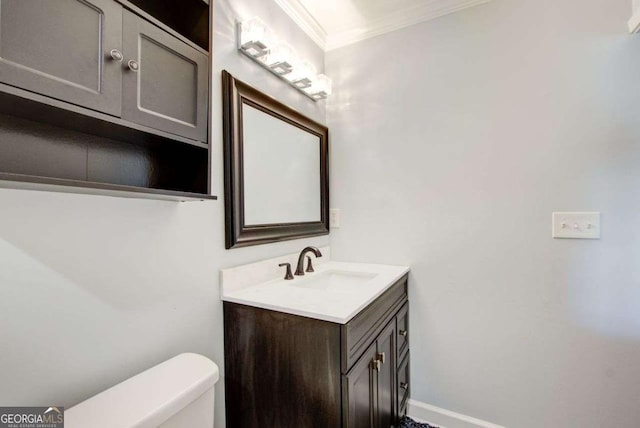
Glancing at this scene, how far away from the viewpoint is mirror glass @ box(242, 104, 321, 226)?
55.1 inches

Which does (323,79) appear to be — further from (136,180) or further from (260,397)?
(260,397)

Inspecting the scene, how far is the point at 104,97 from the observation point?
71cm

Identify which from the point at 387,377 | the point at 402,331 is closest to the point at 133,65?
the point at 387,377

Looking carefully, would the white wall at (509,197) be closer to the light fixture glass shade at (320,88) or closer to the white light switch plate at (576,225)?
the white light switch plate at (576,225)

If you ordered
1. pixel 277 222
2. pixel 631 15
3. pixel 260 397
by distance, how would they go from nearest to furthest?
pixel 260 397 → pixel 631 15 → pixel 277 222

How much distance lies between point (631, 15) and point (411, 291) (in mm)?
1666

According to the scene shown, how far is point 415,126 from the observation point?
5.83 ft

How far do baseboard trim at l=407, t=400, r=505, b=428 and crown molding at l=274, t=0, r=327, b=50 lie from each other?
236 centimetres

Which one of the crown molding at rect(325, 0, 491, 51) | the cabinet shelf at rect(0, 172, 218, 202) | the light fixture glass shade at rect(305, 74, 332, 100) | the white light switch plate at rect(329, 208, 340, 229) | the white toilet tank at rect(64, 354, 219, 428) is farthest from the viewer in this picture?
the white light switch plate at rect(329, 208, 340, 229)

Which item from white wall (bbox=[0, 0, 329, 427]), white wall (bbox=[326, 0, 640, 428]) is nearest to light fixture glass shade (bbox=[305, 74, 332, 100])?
white wall (bbox=[326, 0, 640, 428])

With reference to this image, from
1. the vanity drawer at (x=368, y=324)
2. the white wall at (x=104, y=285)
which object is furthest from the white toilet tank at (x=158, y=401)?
the vanity drawer at (x=368, y=324)

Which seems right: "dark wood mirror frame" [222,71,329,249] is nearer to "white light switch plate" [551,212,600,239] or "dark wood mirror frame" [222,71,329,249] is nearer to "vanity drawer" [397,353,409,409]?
"vanity drawer" [397,353,409,409]

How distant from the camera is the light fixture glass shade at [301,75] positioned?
1636mm

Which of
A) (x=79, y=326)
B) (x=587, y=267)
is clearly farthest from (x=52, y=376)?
(x=587, y=267)
